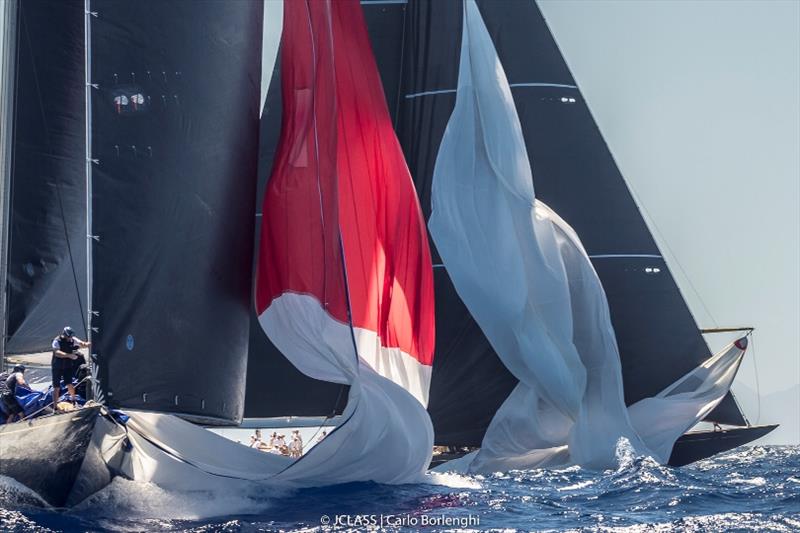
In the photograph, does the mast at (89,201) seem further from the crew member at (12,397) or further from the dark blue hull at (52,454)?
the dark blue hull at (52,454)

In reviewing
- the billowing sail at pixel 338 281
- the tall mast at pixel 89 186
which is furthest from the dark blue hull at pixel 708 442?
the tall mast at pixel 89 186

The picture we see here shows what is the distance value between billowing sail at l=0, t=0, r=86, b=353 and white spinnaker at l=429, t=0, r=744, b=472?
209 inches

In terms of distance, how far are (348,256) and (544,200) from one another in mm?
6514

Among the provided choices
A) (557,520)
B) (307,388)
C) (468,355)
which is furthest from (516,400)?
(557,520)

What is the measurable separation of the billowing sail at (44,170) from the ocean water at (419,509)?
543 centimetres

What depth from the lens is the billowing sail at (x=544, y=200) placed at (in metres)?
19.8

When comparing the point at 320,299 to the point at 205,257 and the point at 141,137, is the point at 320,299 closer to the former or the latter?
the point at 205,257

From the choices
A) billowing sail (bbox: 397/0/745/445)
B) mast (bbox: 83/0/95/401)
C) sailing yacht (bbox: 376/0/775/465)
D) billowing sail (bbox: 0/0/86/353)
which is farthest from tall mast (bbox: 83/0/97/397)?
billowing sail (bbox: 397/0/745/445)

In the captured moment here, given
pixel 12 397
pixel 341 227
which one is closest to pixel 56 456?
pixel 12 397

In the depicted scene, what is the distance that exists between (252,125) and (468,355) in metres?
6.28

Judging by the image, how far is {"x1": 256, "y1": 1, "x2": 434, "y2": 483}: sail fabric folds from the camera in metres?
13.1

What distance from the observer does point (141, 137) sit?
13688mm

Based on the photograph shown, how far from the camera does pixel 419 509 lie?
12.7 m

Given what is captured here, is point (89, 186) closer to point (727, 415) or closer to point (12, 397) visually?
point (12, 397)
